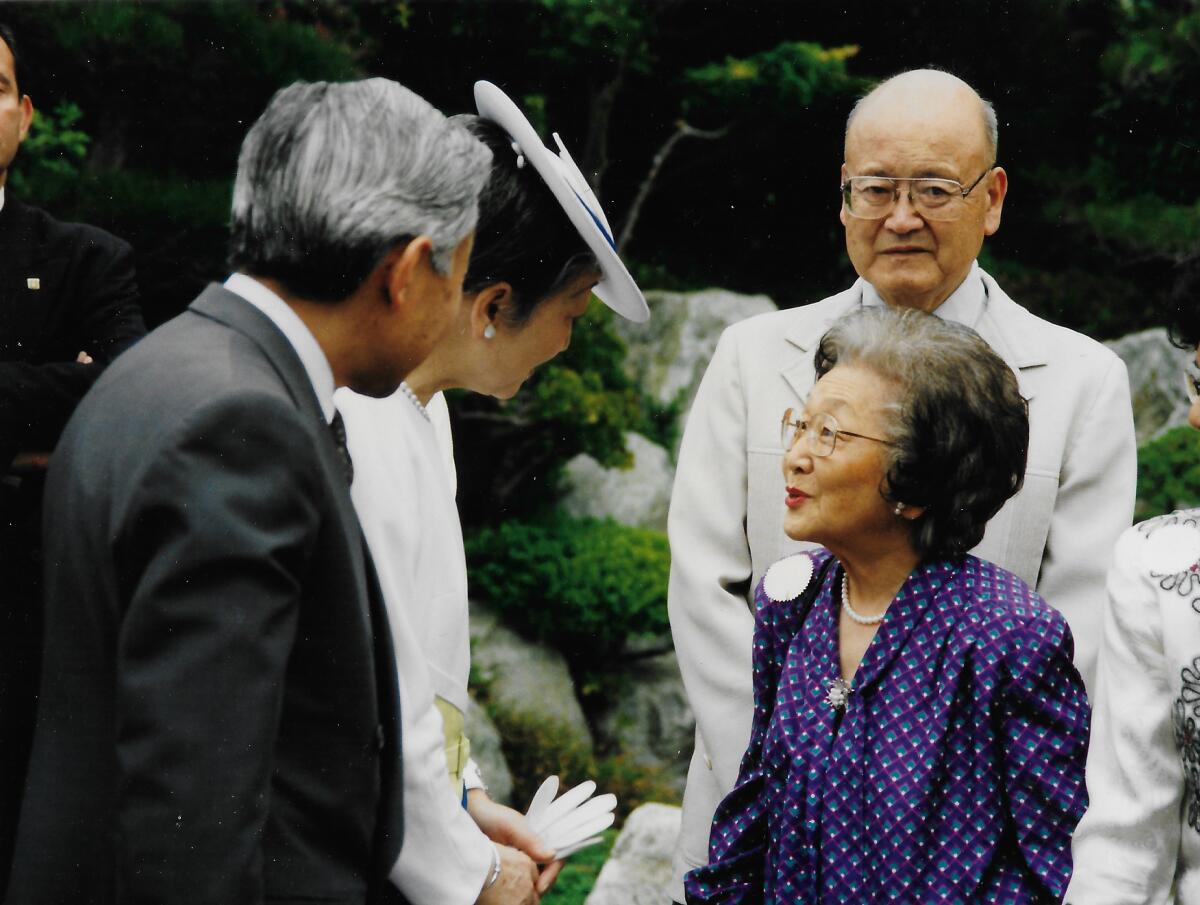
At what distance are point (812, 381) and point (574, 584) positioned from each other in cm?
409

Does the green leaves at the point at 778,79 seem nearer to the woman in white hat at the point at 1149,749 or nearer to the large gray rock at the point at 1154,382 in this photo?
the large gray rock at the point at 1154,382

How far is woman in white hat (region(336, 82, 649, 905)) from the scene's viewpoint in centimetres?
203

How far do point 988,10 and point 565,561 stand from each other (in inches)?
207

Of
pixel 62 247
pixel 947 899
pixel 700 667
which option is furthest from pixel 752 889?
pixel 62 247

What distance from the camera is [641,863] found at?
179 inches

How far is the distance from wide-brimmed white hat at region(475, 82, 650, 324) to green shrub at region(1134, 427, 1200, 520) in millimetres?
4150

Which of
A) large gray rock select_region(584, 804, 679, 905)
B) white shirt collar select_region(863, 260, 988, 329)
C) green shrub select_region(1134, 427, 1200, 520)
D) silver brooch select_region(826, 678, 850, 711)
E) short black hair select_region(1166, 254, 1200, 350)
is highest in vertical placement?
short black hair select_region(1166, 254, 1200, 350)

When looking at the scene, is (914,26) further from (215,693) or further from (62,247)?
(215,693)

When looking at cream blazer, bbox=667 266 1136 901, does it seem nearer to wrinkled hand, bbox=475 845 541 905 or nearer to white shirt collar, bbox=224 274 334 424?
wrinkled hand, bbox=475 845 541 905

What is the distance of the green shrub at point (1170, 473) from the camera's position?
19.1ft

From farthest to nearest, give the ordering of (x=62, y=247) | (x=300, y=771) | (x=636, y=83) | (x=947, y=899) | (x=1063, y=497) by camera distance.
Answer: (x=636, y=83) → (x=62, y=247) → (x=1063, y=497) → (x=947, y=899) → (x=300, y=771)

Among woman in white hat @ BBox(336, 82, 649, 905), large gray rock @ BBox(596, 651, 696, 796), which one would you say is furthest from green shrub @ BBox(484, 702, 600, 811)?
woman in white hat @ BBox(336, 82, 649, 905)

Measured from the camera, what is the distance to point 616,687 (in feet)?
23.7

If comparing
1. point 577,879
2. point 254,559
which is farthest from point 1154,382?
point 254,559
